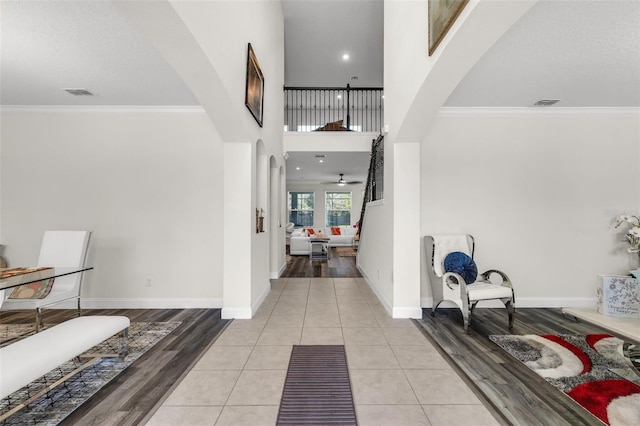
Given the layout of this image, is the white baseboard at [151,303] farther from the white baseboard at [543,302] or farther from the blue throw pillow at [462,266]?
the blue throw pillow at [462,266]

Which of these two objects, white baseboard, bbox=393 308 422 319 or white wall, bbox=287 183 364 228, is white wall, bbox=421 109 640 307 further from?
white wall, bbox=287 183 364 228

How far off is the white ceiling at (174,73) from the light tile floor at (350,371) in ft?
8.54

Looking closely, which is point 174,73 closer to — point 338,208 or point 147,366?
point 147,366

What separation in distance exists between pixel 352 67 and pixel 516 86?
5.00m

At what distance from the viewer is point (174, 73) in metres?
3.21

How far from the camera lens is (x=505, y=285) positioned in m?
3.44

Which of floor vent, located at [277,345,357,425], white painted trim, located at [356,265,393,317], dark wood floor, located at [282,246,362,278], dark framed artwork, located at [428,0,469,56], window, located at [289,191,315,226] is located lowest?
floor vent, located at [277,345,357,425]

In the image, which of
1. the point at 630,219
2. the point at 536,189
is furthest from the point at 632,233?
the point at 536,189

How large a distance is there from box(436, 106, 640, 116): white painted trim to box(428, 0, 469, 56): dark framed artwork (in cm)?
209

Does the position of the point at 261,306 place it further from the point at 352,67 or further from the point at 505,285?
the point at 352,67

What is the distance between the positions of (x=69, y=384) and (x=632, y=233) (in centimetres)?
618

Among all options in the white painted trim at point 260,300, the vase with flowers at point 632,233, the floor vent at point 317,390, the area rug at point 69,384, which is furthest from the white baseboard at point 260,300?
the vase with flowers at point 632,233

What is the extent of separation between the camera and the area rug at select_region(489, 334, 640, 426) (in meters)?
1.94

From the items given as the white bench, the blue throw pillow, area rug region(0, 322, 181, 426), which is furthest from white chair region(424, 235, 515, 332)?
the white bench
